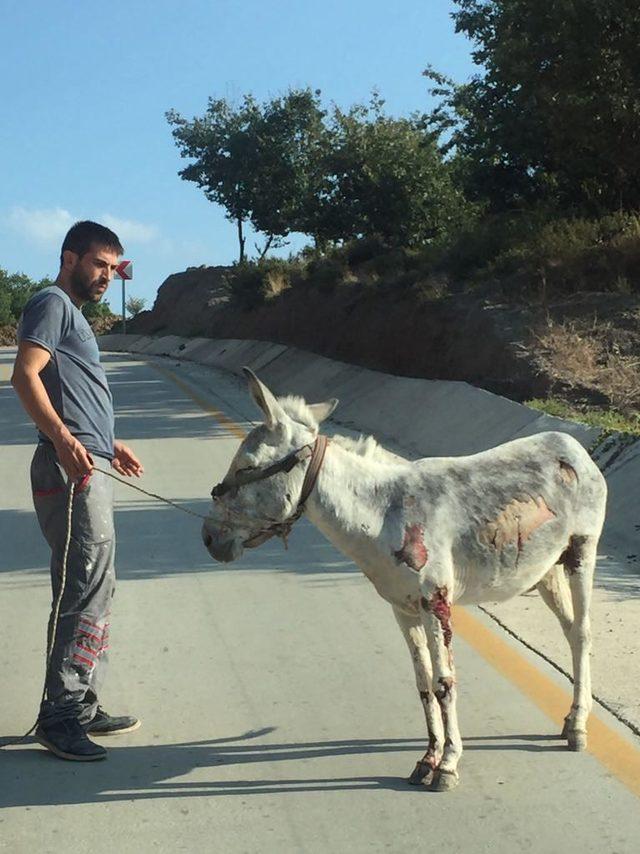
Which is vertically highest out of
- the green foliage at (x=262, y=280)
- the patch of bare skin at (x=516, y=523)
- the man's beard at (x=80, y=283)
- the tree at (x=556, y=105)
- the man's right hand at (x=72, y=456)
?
the tree at (x=556, y=105)

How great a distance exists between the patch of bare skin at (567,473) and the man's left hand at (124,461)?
2.00 meters

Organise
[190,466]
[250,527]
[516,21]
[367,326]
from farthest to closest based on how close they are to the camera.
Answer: [367,326] < [516,21] < [190,466] < [250,527]

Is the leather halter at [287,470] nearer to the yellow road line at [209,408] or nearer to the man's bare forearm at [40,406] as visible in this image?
the man's bare forearm at [40,406]

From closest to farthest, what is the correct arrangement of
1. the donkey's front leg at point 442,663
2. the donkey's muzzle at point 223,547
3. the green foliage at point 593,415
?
the donkey's front leg at point 442,663 → the donkey's muzzle at point 223,547 → the green foliage at point 593,415

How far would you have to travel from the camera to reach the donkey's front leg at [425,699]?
16.0 ft

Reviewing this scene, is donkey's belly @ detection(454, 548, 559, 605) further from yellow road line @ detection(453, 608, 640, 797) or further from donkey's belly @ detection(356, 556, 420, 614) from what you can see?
yellow road line @ detection(453, 608, 640, 797)

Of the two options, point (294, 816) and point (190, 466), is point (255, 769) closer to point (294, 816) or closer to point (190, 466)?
point (294, 816)

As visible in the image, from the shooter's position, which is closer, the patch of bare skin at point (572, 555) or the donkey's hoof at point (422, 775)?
the donkey's hoof at point (422, 775)

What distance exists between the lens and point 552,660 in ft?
21.1

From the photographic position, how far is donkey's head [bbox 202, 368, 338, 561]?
484cm

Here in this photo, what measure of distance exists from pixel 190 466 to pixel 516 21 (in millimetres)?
10102

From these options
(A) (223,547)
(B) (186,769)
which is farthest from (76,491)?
(B) (186,769)

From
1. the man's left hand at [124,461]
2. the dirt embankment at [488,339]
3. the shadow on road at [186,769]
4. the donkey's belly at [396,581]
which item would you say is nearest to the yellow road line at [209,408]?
the dirt embankment at [488,339]

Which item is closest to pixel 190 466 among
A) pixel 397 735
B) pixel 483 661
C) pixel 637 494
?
pixel 637 494
